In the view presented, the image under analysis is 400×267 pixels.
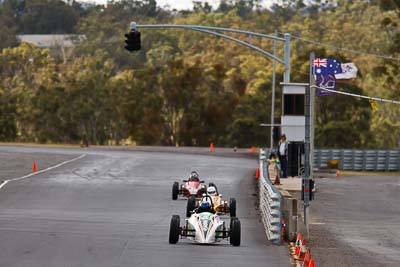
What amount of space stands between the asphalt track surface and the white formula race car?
0.18 meters

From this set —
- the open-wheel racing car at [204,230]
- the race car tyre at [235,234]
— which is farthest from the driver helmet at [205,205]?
the race car tyre at [235,234]

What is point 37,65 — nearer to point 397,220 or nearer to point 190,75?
point 190,75

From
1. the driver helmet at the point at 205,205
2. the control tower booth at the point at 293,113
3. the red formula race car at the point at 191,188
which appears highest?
the control tower booth at the point at 293,113

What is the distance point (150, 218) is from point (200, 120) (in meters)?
70.4

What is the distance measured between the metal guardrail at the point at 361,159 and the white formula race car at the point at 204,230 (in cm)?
3956

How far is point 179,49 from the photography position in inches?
6373

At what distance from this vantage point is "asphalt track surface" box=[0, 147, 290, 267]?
18.8 m

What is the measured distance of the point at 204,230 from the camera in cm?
2083

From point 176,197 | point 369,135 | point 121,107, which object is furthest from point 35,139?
point 176,197

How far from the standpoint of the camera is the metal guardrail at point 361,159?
60.6m

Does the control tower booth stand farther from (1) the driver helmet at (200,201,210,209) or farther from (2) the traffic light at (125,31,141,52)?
(1) the driver helmet at (200,201,210,209)

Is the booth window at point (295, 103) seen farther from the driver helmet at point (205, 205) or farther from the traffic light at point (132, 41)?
the driver helmet at point (205, 205)

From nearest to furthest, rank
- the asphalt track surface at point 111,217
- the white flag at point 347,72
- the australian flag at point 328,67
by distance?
the asphalt track surface at point 111,217
the australian flag at point 328,67
the white flag at point 347,72

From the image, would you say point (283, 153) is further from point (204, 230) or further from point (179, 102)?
point (179, 102)
